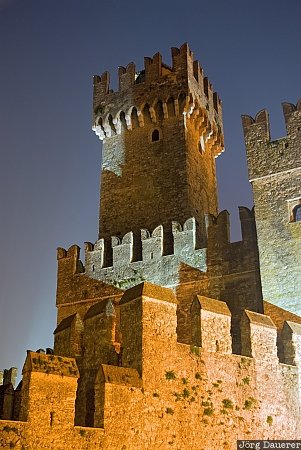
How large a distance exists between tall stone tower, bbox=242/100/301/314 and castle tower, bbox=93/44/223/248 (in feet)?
12.5

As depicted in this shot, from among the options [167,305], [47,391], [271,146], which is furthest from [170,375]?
[271,146]

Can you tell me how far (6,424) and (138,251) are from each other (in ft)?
36.9

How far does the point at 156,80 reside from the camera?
23.0 m

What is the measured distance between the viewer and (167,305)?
11586 mm

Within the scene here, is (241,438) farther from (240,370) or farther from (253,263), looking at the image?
(253,263)

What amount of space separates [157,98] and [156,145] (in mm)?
1853

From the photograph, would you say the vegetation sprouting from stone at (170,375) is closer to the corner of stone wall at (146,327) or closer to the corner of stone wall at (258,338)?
the corner of stone wall at (146,327)

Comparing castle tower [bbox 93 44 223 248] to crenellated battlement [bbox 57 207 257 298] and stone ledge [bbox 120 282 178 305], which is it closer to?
crenellated battlement [bbox 57 207 257 298]

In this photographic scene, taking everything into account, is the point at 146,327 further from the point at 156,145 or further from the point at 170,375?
the point at 156,145

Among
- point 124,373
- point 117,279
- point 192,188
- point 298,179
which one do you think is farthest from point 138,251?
point 124,373

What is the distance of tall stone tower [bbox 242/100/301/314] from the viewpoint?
1473cm

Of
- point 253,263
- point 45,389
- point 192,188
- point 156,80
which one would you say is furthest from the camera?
point 156,80

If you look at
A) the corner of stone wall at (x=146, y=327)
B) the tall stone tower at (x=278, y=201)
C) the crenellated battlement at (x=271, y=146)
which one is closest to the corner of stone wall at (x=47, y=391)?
the corner of stone wall at (x=146, y=327)

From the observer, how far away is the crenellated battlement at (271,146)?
52.9 ft
